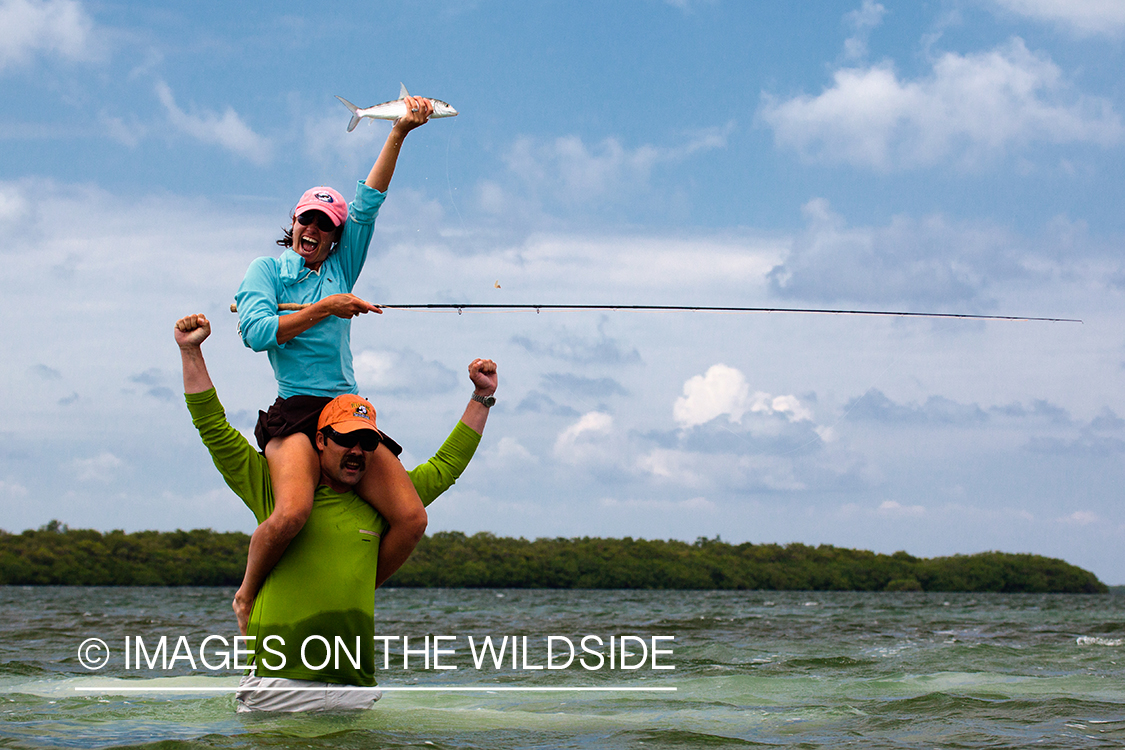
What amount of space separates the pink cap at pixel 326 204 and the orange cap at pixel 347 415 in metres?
0.96

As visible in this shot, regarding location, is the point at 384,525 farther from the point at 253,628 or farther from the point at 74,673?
the point at 74,673

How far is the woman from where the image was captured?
5.17 meters

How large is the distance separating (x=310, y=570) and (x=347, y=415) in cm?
91

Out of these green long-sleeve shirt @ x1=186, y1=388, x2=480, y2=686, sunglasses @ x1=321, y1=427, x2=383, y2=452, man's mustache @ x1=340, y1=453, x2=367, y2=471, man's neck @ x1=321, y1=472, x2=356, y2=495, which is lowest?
green long-sleeve shirt @ x1=186, y1=388, x2=480, y2=686

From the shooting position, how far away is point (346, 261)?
5.71 meters

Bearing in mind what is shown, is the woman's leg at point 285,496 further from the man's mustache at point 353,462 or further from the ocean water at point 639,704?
the ocean water at point 639,704

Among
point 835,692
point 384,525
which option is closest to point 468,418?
point 384,525

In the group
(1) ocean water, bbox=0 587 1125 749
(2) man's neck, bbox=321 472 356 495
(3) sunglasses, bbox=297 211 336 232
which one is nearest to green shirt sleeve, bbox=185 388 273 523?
(2) man's neck, bbox=321 472 356 495

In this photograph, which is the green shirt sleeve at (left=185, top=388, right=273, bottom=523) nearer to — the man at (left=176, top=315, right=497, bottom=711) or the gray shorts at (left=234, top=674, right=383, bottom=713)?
the man at (left=176, top=315, right=497, bottom=711)

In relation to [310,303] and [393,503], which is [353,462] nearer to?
[393,503]

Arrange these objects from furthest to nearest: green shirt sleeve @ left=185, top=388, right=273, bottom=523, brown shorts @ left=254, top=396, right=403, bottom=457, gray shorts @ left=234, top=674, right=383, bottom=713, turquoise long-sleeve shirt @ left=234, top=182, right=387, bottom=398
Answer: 1. gray shorts @ left=234, top=674, right=383, bottom=713
2. green shirt sleeve @ left=185, top=388, right=273, bottom=523
3. brown shorts @ left=254, top=396, right=403, bottom=457
4. turquoise long-sleeve shirt @ left=234, top=182, right=387, bottom=398

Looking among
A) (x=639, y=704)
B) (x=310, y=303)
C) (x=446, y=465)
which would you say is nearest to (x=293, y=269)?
(x=310, y=303)

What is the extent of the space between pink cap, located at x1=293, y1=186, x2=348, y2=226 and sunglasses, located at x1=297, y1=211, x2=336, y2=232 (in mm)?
22

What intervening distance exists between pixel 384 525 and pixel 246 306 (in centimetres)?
143
